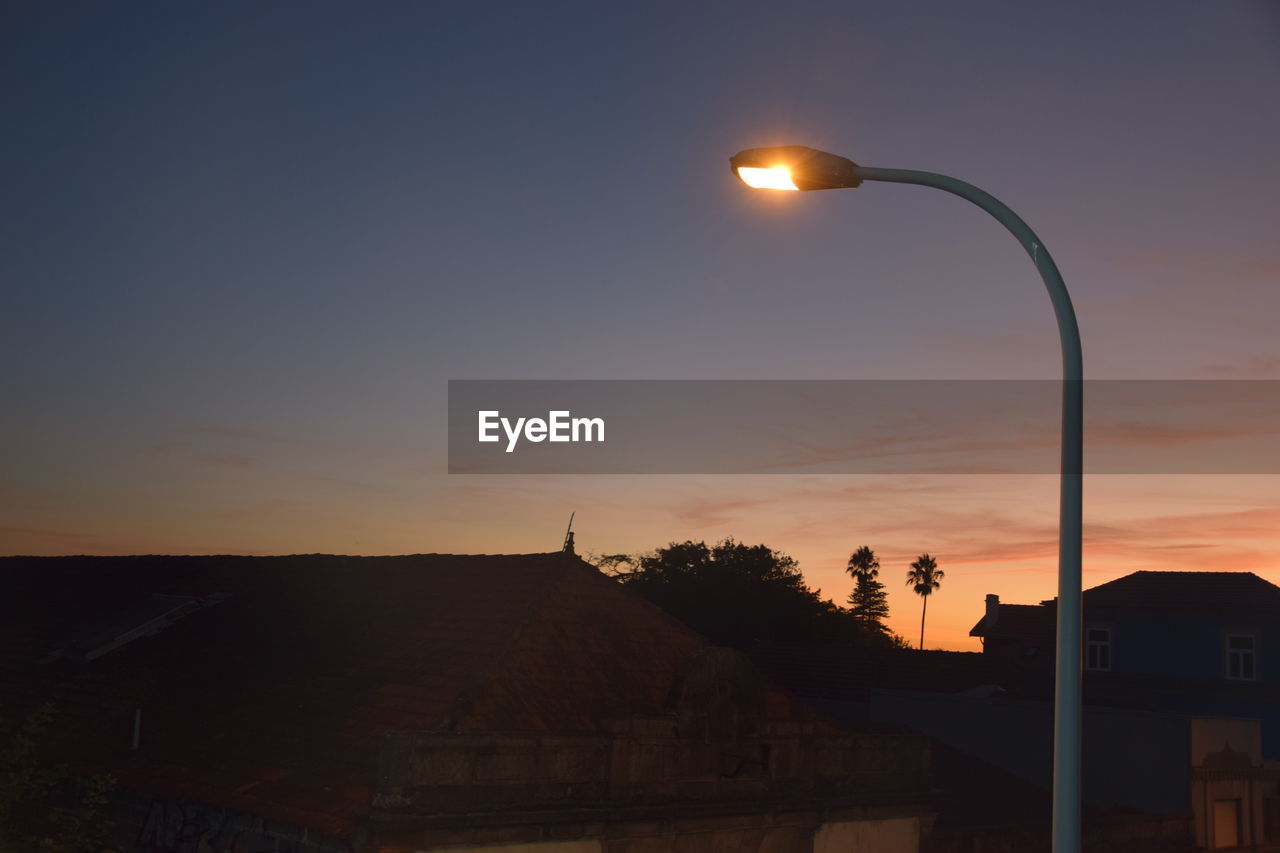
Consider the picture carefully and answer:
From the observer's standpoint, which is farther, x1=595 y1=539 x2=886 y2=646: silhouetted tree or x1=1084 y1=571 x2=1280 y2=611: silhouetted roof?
x1=595 y1=539 x2=886 y2=646: silhouetted tree

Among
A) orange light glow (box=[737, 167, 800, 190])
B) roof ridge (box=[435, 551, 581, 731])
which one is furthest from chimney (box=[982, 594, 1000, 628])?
orange light glow (box=[737, 167, 800, 190])

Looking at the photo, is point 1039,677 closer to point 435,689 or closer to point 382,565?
point 382,565

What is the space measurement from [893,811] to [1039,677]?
28.2m

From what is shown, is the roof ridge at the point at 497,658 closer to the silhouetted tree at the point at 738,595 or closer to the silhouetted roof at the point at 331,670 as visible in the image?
the silhouetted roof at the point at 331,670

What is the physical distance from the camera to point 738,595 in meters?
80.8

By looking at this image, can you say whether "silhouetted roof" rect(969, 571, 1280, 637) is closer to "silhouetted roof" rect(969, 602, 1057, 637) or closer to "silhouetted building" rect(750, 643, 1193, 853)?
"silhouetted building" rect(750, 643, 1193, 853)

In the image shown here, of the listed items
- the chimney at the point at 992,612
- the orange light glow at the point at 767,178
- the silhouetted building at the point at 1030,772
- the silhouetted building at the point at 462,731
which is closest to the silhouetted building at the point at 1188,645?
the silhouetted building at the point at 1030,772

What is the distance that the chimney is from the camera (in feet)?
225

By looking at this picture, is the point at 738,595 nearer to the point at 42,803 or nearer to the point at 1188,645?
the point at 1188,645

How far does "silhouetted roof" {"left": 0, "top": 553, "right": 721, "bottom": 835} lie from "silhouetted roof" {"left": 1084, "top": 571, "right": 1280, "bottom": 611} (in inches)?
1300

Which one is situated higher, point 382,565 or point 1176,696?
point 382,565

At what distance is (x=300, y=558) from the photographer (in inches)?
1157

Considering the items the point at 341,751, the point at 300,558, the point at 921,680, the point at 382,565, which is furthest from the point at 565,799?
the point at 921,680

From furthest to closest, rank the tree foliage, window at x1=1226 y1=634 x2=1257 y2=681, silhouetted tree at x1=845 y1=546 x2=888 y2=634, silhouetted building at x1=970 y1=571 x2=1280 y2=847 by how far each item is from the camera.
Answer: silhouetted tree at x1=845 y1=546 x2=888 y2=634 < window at x1=1226 y1=634 x2=1257 y2=681 < silhouetted building at x1=970 y1=571 x2=1280 y2=847 < the tree foliage
